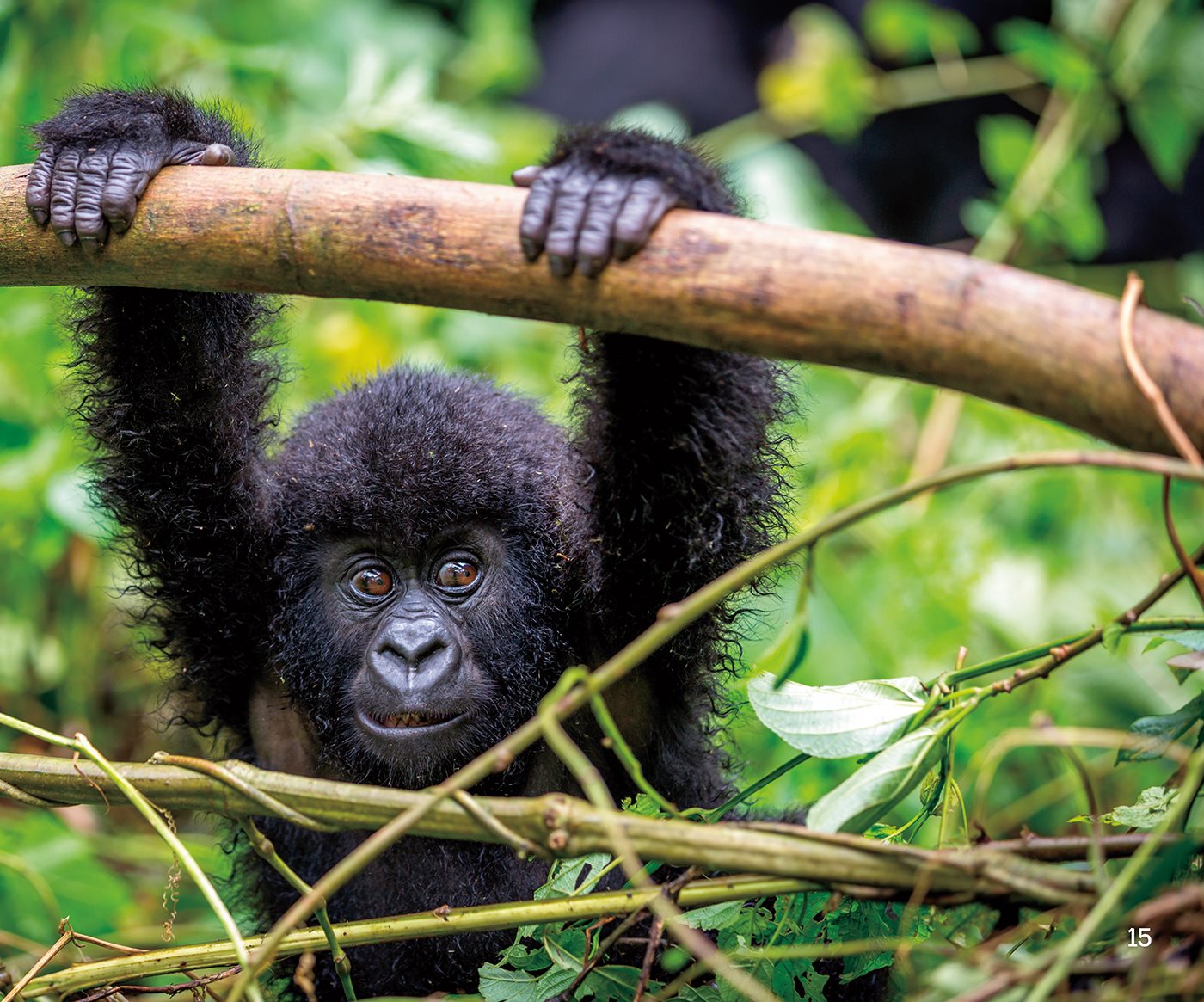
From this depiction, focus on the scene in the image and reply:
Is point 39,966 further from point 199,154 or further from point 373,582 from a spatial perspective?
point 199,154

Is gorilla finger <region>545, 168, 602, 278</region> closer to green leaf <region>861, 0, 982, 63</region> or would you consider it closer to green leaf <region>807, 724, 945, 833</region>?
green leaf <region>807, 724, 945, 833</region>

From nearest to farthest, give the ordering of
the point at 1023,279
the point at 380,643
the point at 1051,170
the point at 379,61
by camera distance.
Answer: the point at 1023,279, the point at 380,643, the point at 379,61, the point at 1051,170

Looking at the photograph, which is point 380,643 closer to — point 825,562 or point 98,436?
point 98,436

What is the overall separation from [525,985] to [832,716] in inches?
31.1

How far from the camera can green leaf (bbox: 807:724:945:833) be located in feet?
6.06

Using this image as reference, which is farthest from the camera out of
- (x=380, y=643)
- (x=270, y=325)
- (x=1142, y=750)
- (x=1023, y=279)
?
(x=270, y=325)

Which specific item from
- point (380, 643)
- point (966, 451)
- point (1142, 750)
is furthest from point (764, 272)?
point (966, 451)

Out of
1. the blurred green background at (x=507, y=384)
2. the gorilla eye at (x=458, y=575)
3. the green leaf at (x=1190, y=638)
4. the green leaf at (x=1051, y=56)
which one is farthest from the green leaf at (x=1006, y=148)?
the green leaf at (x=1190, y=638)

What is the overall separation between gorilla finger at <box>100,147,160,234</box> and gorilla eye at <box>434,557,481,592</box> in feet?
3.90

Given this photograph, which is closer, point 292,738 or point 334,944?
point 334,944

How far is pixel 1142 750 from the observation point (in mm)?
1978

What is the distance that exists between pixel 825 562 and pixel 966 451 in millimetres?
1130

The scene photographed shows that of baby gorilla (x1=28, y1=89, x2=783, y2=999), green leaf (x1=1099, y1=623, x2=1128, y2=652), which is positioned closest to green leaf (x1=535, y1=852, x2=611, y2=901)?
baby gorilla (x1=28, y1=89, x2=783, y2=999)

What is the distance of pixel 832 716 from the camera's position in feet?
6.56
